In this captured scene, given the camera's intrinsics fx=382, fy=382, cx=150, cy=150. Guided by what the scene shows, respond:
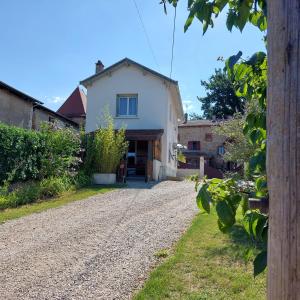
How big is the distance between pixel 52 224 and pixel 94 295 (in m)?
5.35

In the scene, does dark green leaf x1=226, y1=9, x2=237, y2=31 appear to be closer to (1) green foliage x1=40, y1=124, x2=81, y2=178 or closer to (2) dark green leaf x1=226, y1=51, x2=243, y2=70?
(2) dark green leaf x1=226, y1=51, x2=243, y2=70

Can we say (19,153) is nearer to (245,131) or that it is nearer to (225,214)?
(245,131)

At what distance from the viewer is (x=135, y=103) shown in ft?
86.2

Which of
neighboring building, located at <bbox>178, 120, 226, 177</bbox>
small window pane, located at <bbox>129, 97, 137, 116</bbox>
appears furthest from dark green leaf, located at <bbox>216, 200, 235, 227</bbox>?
neighboring building, located at <bbox>178, 120, 226, 177</bbox>

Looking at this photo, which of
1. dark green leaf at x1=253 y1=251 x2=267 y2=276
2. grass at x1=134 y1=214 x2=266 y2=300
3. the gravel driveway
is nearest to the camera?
dark green leaf at x1=253 y1=251 x2=267 y2=276

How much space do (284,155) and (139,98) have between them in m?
25.1

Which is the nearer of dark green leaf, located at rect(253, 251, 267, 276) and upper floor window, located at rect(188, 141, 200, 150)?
dark green leaf, located at rect(253, 251, 267, 276)

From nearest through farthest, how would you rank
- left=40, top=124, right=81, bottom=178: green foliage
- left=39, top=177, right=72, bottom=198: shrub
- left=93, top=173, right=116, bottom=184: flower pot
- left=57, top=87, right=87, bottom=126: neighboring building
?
left=39, top=177, right=72, bottom=198: shrub
left=40, top=124, right=81, bottom=178: green foliage
left=93, top=173, right=116, bottom=184: flower pot
left=57, top=87, right=87, bottom=126: neighboring building

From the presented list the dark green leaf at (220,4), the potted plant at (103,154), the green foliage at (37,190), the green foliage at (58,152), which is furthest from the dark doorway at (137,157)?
the dark green leaf at (220,4)

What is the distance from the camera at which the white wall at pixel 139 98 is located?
25656 mm

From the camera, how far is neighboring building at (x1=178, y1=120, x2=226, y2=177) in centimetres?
4986

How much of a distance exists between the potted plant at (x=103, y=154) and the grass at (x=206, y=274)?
12447 millimetres

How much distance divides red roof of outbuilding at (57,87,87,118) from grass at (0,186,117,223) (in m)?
20.6

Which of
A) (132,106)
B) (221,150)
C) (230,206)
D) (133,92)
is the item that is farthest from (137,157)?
(221,150)
